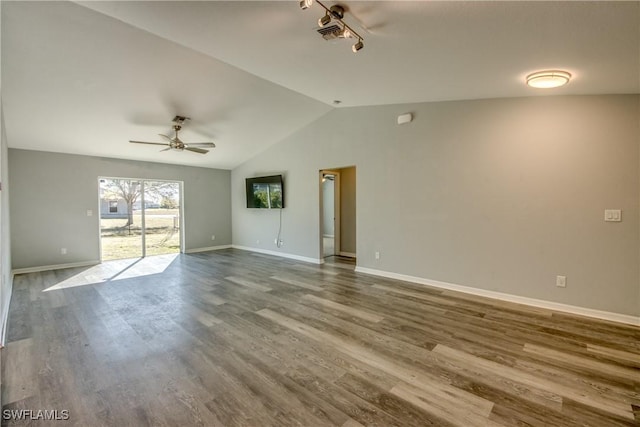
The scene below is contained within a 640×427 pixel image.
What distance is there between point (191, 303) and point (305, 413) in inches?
102

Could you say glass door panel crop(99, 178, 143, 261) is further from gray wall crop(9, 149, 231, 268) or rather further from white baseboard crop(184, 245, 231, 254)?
white baseboard crop(184, 245, 231, 254)

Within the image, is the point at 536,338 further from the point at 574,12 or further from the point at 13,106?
the point at 13,106

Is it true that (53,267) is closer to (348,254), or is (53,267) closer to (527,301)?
(348,254)

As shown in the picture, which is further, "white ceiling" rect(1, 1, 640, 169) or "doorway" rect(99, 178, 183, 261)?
"doorway" rect(99, 178, 183, 261)

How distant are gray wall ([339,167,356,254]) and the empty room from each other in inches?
49.4

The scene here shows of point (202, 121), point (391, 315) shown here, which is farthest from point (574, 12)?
Answer: point (202, 121)

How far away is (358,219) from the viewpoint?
211 inches

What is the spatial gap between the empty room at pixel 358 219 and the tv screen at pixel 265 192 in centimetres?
95

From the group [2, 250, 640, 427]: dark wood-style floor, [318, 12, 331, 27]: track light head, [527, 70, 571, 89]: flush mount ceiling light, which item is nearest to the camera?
[2, 250, 640, 427]: dark wood-style floor

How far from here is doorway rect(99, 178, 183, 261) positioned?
260 inches

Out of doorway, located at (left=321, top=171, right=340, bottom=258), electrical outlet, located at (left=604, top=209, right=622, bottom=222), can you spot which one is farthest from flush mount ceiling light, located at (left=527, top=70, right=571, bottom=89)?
doorway, located at (left=321, top=171, right=340, bottom=258)

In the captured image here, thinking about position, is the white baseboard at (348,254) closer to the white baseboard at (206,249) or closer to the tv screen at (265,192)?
the tv screen at (265,192)

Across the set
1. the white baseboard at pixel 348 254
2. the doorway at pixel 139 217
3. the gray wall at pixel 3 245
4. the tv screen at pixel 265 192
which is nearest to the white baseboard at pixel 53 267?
the doorway at pixel 139 217

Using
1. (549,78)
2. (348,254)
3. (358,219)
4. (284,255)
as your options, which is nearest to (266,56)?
(549,78)
